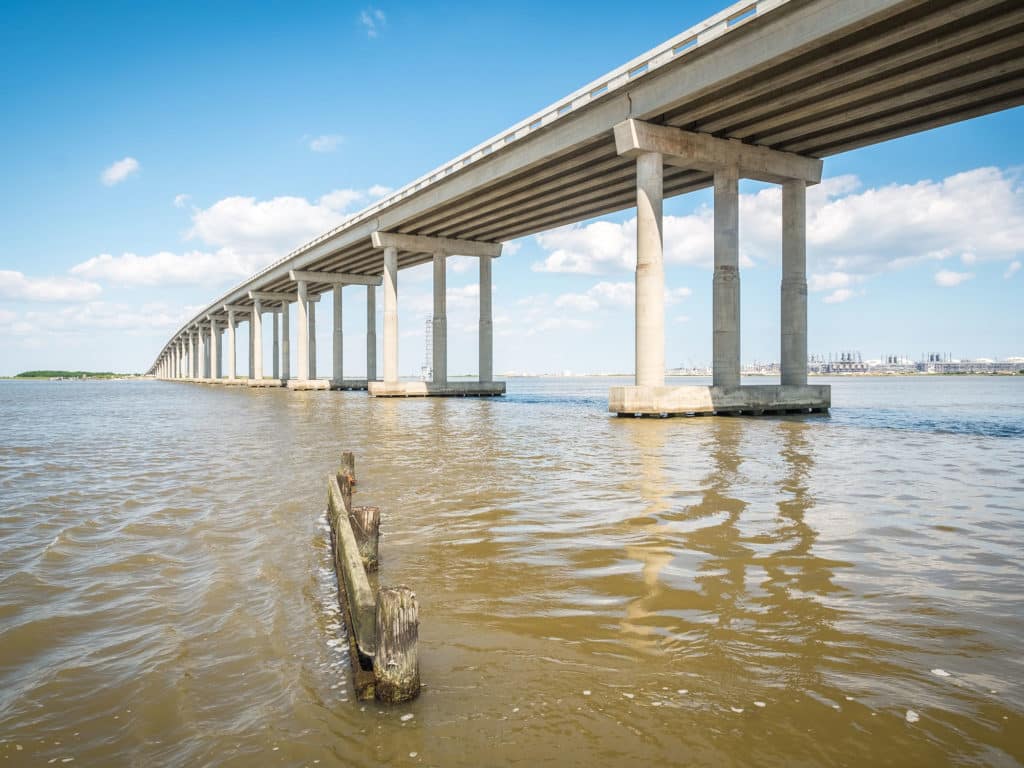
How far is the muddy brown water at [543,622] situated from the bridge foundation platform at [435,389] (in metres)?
40.2

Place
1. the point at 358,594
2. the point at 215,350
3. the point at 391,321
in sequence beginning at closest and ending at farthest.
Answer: the point at 358,594, the point at 391,321, the point at 215,350

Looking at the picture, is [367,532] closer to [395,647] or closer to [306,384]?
[395,647]

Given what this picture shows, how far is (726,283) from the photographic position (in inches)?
1211

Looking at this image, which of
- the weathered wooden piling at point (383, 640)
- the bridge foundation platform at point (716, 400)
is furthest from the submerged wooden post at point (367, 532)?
the bridge foundation platform at point (716, 400)

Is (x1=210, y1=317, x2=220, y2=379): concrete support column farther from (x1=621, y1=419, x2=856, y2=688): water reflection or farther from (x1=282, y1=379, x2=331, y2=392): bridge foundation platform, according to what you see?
(x1=621, y1=419, x2=856, y2=688): water reflection

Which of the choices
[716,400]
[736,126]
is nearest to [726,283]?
[716,400]

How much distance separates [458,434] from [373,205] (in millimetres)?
36345

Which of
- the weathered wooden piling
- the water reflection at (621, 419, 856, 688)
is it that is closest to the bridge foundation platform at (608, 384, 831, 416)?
the water reflection at (621, 419, 856, 688)

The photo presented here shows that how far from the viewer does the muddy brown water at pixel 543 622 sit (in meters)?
3.52

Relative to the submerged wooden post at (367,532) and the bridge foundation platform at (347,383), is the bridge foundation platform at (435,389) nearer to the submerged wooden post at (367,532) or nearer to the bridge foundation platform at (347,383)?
the bridge foundation platform at (347,383)

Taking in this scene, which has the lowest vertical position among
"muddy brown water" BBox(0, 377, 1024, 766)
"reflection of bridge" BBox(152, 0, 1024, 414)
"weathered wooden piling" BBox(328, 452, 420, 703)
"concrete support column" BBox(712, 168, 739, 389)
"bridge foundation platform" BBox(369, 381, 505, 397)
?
"muddy brown water" BBox(0, 377, 1024, 766)

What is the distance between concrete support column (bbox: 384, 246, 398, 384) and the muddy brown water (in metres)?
43.4

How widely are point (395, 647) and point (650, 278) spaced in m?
27.2

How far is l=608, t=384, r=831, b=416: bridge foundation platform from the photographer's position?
28344mm
